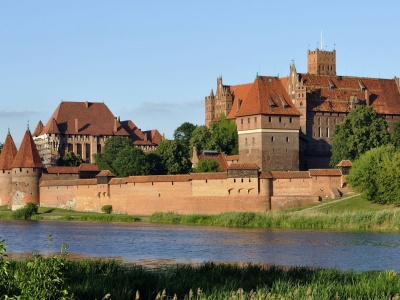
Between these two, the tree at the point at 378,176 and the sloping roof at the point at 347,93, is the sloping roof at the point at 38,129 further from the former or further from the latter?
the tree at the point at 378,176

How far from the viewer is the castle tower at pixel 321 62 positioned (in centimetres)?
8856

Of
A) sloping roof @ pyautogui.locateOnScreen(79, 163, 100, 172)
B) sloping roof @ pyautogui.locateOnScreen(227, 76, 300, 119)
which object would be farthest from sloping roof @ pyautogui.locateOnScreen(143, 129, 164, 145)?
sloping roof @ pyautogui.locateOnScreen(227, 76, 300, 119)

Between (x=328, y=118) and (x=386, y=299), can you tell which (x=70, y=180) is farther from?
(x=386, y=299)

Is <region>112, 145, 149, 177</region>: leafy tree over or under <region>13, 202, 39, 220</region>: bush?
over

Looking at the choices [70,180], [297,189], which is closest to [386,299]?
[297,189]

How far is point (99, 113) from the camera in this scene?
3383 inches

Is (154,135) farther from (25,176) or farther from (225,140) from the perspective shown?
(25,176)

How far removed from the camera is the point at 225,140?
216 feet

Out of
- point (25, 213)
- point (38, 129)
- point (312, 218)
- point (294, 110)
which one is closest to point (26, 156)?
point (25, 213)

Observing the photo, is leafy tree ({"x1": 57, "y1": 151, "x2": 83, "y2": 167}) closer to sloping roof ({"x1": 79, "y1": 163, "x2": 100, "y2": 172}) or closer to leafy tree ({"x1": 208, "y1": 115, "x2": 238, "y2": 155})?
leafy tree ({"x1": 208, "y1": 115, "x2": 238, "y2": 155})

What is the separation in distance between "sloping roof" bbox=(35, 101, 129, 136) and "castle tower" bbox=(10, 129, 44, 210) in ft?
77.6

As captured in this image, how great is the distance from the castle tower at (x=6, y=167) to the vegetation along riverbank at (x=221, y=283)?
1644 inches

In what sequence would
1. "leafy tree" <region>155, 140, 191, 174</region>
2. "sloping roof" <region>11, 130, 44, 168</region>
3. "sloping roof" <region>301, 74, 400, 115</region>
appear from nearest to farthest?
"sloping roof" <region>11, 130, 44, 168</region> → "sloping roof" <region>301, 74, 400, 115</region> → "leafy tree" <region>155, 140, 191, 174</region>

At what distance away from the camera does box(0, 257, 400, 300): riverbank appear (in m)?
14.5
